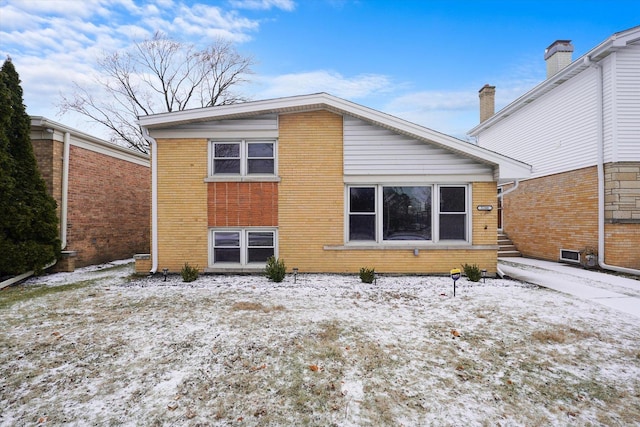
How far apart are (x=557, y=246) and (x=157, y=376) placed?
1395cm

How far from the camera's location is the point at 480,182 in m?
8.57

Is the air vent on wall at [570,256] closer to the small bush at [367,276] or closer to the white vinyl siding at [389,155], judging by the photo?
the white vinyl siding at [389,155]

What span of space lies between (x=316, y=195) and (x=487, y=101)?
14523mm

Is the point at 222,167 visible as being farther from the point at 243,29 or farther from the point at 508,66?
the point at 508,66

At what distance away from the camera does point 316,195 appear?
28.7 ft

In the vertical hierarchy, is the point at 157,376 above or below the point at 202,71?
below

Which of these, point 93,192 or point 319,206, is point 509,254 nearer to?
point 319,206

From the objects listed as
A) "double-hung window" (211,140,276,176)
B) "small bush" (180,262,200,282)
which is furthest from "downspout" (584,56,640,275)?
"small bush" (180,262,200,282)

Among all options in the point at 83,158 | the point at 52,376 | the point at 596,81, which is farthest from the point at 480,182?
the point at 83,158

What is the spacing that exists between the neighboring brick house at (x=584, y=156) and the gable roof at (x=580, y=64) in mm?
29

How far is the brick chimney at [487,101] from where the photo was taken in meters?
17.2

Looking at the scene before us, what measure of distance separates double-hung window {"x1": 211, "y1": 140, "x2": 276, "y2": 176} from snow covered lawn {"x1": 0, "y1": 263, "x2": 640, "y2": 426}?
3.89 m

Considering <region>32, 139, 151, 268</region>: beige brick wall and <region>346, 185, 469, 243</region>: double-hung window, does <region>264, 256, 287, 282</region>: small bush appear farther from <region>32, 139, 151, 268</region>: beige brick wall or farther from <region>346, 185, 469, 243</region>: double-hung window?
<region>32, 139, 151, 268</region>: beige brick wall

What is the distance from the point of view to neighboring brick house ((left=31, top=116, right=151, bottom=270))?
9305mm
